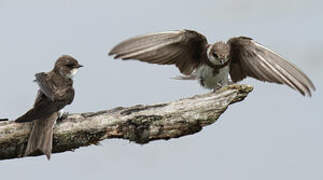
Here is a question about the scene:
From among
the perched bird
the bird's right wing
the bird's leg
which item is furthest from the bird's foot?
the perched bird

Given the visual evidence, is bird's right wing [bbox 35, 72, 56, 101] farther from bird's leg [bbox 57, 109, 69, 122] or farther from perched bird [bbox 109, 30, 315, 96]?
perched bird [bbox 109, 30, 315, 96]

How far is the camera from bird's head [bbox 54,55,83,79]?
744 cm

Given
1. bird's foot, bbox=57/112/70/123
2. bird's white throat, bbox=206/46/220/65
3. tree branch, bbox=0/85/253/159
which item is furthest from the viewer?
bird's white throat, bbox=206/46/220/65

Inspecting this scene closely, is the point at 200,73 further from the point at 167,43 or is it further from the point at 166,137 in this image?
the point at 166,137

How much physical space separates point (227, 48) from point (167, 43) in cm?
67

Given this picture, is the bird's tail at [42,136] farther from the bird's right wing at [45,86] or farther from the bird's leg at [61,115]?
the bird's right wing at [45,86]

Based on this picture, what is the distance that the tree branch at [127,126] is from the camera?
641 cm

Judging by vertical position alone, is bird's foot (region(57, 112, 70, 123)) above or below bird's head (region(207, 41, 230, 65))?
below

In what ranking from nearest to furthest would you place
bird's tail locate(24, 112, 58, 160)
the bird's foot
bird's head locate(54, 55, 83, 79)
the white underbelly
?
1. bird's tail locate(24, 112, 58, 160)
2. the bird's foot
3. bird's head locate(54, 55, 83, 79)
4. the white underbelly

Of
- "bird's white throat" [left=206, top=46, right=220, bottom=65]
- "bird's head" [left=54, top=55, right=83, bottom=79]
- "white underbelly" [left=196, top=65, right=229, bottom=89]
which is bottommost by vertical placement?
"white underbelly" [left=196, top=65, right=229, bottom=89]

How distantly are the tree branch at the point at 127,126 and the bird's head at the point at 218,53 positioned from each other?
1144 millimetres

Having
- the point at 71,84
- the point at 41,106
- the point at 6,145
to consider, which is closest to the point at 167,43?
the point at 71,84

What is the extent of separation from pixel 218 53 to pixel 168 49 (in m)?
0.59

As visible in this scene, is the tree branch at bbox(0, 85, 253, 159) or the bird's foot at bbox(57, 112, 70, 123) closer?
the tree branch at bbox(0, 85, 253, 159)
